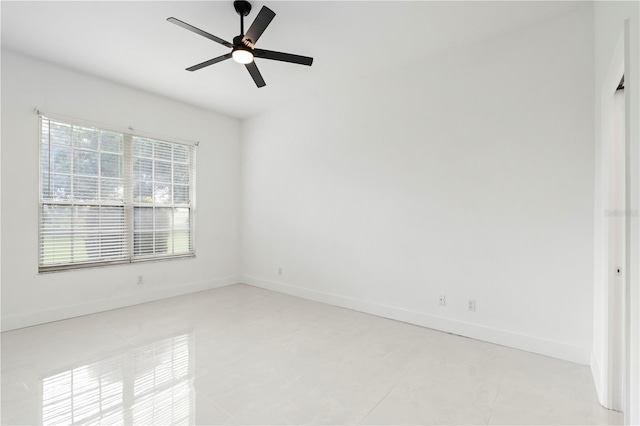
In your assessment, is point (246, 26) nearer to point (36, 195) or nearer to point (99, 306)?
point (36, 195)

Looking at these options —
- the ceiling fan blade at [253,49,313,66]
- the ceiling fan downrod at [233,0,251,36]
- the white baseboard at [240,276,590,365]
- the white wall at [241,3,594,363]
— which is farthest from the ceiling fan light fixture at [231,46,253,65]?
the white baseboard at [240,276,590,365]

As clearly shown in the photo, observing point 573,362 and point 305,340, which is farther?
point 305,340

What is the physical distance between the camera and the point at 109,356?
108 inches

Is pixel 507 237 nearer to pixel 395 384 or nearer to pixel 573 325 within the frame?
pixel 573 325

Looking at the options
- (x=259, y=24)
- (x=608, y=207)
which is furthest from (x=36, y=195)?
(x=608, y=207)

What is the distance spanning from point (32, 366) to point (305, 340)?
90.4 inches

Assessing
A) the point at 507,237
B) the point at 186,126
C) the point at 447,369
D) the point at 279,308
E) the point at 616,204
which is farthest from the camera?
the point at 186,126

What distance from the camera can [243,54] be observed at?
266 centimetres

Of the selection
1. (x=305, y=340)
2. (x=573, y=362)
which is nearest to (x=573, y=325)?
(x=573, y=362)

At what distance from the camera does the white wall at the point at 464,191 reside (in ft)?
8.93

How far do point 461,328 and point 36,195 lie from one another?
4.99 m

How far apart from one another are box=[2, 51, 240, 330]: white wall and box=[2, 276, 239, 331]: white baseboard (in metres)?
0.01

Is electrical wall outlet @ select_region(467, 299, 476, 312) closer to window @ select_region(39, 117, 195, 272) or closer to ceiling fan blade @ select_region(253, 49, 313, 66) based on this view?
ceiling fan blade @ select_region(253, 49, 313, 66)

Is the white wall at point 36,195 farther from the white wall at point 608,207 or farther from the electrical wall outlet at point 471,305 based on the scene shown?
the white wall at point 608,207
